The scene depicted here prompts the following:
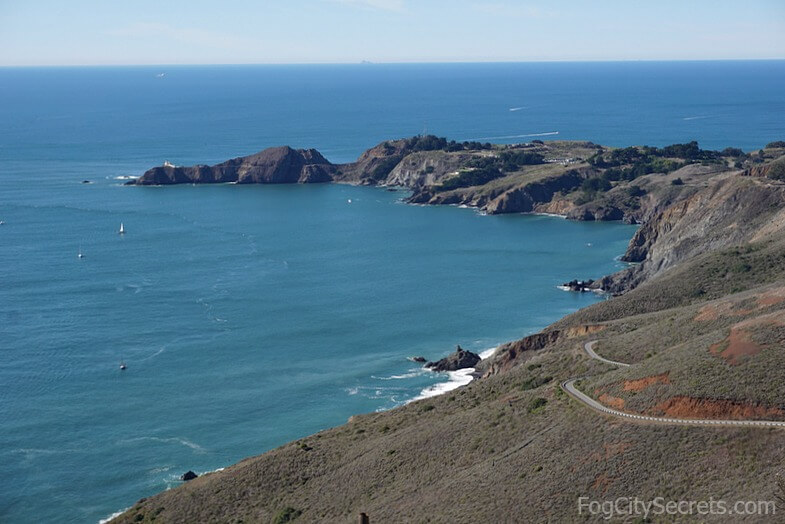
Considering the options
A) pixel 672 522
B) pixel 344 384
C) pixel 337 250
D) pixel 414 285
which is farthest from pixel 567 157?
pixel 672 522

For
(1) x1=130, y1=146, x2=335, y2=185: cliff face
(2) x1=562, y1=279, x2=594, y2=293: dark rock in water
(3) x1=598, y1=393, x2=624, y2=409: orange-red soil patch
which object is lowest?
(2) x1=562, y1=279, x2=594, y2=293: dark rock in water

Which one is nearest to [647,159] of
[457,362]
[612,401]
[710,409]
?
[457,362]

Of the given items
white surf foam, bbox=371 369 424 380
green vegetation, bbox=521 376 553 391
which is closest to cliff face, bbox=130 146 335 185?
white surf foam, bbox=371 369 424 380

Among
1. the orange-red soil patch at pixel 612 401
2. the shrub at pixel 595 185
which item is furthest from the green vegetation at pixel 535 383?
the shrub at pixel 595 185

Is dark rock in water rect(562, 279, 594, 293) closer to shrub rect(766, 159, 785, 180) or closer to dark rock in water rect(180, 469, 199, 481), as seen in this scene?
shrub rect(766, 159, 785, 180)

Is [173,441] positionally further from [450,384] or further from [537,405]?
[537,405]

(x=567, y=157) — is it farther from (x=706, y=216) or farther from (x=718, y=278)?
(x=718, y=278)
